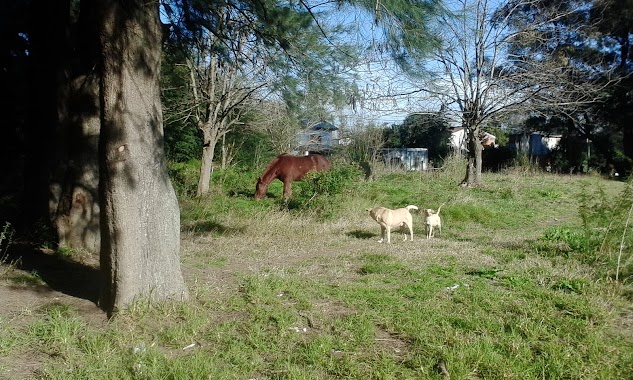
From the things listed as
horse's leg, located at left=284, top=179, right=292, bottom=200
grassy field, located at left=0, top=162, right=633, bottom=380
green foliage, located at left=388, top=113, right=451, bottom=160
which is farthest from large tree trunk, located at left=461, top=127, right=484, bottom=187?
green foliage, located at left=388, top=113, right=451, bottom=160

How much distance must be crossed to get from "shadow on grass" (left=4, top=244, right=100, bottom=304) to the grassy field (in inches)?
7.2

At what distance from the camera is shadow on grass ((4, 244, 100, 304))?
5.94 meters

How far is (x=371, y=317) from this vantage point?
4879 millimetres

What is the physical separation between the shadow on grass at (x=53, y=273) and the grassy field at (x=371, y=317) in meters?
0.18

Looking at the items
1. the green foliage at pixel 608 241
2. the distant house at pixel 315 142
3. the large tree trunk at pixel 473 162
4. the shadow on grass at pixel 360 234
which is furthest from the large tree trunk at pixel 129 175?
A: the distant house at pixel 315 142

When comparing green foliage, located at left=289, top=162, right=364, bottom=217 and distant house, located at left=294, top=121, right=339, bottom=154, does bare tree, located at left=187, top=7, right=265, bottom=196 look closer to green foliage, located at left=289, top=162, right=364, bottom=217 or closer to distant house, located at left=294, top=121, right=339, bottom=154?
green foliage, located at left=289, top=162, right=364, bottom=217

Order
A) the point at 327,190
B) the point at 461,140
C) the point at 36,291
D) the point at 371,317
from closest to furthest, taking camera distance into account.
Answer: the point at 371,317, the point at 36,291, the point at 327,190, the point at 461,140

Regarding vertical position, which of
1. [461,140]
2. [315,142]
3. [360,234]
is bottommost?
[360,234]

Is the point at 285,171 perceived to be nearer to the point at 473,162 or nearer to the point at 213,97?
the point at 213,97

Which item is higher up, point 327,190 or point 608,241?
point 327,190

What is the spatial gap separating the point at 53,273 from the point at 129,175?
2.42m

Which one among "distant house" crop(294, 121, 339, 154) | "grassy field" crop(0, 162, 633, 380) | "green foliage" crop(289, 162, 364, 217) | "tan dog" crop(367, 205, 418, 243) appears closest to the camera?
"grassy field" crop(0, 162, 633, 380)

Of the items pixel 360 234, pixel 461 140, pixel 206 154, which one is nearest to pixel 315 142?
pixel 461 140

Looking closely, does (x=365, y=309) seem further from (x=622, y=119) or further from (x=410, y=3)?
(x=622, y=119)
